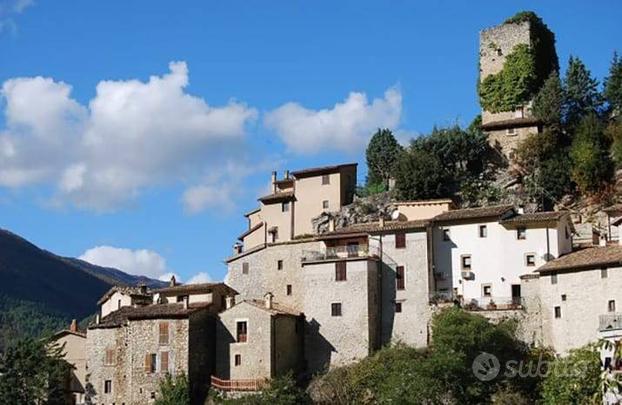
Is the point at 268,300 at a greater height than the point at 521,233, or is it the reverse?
the point at 521,233

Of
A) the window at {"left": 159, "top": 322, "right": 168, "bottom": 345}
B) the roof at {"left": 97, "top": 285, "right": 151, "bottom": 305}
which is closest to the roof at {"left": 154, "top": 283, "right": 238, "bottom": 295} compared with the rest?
the roof at {"left": 97, "top": 285, "right": 151, "bottom": 305}

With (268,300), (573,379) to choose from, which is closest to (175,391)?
(268,300)

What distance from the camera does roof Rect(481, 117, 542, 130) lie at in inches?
2501

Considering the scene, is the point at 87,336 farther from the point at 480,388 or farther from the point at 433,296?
the point at 480,388

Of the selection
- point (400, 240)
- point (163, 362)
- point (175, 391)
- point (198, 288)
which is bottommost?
point (175, 391)

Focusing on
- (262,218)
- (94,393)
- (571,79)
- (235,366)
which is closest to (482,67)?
(571,79)

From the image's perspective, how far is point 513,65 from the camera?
226 ft

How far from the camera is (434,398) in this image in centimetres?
4319

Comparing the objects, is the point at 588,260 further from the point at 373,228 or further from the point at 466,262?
the point at 373,228

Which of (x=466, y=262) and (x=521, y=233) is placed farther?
(x=466, y=262)

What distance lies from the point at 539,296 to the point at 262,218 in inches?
890

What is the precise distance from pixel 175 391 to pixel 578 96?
33.6 metres

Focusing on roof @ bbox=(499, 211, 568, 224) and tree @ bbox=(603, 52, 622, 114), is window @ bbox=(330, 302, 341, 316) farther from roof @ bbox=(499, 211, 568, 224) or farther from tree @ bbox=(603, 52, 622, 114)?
tree @ bbox=(603, 52, 622, 114)

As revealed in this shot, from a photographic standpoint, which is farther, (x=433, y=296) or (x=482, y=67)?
(x=482, y=67)
